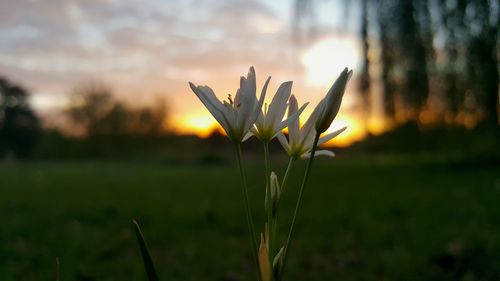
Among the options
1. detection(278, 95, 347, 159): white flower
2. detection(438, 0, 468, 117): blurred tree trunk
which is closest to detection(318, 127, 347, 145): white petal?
detection(278, 95, 347, 159): white flower

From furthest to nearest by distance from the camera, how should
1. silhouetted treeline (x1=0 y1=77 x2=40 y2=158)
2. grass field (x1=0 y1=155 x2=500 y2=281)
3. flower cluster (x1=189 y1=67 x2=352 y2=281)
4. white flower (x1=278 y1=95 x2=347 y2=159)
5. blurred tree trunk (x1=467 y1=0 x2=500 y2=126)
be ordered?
silhouetted treeline (x1=0 y1=77 x2=40 y2=158) < blurred tree trunk (x1=467 y1=0 x2=500 y2=126) < grass field (x1=0 y1=155 x2=500 y2=281) < white flower (x1=278 y1=95 x2=347 y2=159) < flower cluster (x1=189 y1=67 x2=352 y2=281)

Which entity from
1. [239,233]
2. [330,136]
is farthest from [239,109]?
[239,233]

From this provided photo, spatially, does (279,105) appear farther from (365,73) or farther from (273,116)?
(365,73)

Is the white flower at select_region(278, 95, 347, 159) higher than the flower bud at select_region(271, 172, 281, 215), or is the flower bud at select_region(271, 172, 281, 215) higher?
the white flower at select_region(278, 95, 347, 159)

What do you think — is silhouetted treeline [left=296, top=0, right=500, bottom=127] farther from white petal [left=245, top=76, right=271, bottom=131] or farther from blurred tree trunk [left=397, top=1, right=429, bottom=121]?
white petal [left=245, top=76, right=271, bottom=131]

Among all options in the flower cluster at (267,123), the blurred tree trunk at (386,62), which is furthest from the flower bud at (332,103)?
the blurred tree trunk at (386,62)

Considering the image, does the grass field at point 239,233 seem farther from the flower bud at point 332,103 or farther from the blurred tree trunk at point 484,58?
the blurred tree trunk at point 484,58
